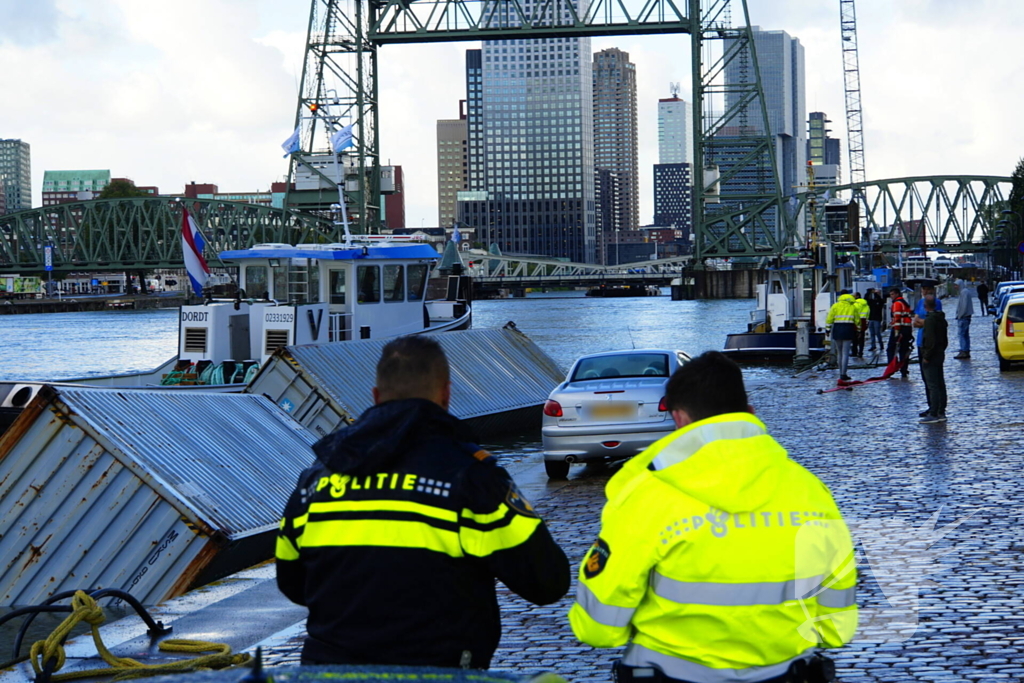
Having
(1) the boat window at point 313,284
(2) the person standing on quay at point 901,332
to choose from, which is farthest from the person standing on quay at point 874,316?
(1) the boat window at point 313,284

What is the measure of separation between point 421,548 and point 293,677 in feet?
2.53

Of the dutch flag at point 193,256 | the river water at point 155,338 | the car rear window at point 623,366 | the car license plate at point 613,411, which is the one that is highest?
the dutch flag at point 193,256

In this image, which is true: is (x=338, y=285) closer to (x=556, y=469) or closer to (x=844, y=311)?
(x=844, y=311)

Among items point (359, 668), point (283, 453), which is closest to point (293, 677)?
point (359, 668)

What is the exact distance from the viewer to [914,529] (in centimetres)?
904

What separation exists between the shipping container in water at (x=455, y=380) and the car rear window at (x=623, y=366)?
2.65 metres

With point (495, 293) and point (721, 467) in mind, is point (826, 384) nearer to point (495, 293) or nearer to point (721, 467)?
point (721, 467)

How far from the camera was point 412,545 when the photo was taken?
3193 millimetres

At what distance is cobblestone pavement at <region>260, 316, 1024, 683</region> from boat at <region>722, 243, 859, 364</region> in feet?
47.1

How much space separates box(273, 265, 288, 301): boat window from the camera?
72.4 feet

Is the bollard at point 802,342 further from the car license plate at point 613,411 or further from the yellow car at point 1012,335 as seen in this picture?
the car license plate at point 613,411

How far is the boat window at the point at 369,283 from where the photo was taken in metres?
22.7

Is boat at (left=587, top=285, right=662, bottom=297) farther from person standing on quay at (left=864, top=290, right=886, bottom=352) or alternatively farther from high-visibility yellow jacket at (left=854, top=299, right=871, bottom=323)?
high-visibility yellow jacket at (left=854, top=299, right=871, bottom=323)

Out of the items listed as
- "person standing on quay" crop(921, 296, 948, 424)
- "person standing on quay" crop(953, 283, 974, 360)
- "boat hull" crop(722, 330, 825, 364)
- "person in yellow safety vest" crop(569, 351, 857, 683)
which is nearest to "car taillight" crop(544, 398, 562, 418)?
"person standing on quay" crop(921, 296, 948, 424)
